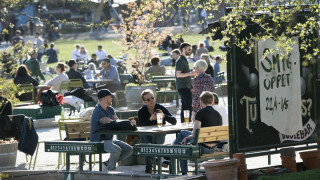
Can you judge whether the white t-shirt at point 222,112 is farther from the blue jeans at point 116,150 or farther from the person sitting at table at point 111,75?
the person sitting at table at point 111,75

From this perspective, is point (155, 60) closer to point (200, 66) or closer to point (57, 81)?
point (57, 81)

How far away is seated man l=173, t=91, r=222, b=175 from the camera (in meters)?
12.8

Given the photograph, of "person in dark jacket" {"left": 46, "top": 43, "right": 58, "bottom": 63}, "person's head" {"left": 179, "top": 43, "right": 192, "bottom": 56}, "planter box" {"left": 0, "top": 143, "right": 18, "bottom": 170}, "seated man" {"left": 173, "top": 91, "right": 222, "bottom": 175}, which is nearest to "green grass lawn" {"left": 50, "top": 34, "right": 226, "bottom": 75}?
"person in dark jacket" {"left": 46, "top": 43, "right": 58, "bottom": 63}

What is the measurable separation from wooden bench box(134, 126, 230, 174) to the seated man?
146 millimetres

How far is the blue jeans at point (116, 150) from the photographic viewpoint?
13.3 m

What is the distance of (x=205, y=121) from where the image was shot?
42.7ft

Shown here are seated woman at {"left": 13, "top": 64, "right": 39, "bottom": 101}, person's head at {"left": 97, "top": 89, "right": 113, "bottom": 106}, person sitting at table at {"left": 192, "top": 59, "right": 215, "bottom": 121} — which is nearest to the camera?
person's head at {"left": 97, "top": 89, "right": 113, "bottom": 106}

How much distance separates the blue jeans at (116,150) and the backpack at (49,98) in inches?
357

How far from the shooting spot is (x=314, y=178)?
38.5 feet

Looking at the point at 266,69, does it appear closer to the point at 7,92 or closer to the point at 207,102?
the point at 207,102

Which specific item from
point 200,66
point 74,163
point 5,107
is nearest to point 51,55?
point 200,66

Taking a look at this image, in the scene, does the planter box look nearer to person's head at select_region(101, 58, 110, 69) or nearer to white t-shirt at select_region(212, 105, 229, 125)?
white t-shirt at select_region(212, 105, 229, 125)

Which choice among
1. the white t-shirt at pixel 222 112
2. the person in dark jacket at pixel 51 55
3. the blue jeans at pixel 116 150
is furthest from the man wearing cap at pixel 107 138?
the person in dark jacket at pixel 51 55

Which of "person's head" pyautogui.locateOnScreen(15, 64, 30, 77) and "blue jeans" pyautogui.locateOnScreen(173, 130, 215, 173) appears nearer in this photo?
"blue jeans" pyautogui.locateOnScreen(173, 130, 215, 173)
